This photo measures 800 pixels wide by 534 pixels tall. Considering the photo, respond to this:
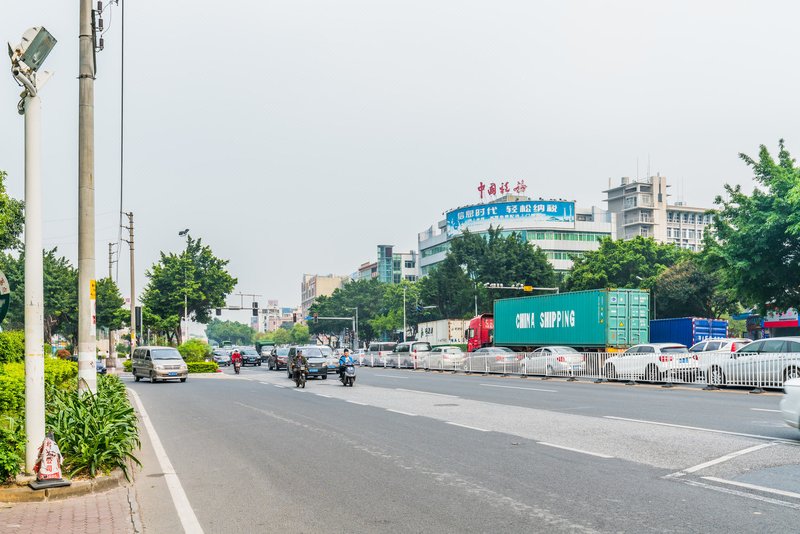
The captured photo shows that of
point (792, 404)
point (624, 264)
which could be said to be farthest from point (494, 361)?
point (624, 264)

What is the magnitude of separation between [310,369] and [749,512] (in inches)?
1114

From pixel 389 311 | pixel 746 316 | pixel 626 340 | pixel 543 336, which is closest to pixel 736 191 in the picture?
pixel 626 340

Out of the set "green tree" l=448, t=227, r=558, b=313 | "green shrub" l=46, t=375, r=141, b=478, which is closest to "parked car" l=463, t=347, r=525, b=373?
"green shrub" l=46, t=375, r=141, b=478

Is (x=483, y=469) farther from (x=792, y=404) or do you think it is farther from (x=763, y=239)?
(x=763, y=239)

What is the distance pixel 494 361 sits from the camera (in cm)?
3919

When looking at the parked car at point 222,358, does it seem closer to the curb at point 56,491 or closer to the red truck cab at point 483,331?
the red truck cab at point 483,331

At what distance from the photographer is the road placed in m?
6.86

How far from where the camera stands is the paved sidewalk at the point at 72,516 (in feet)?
21.9

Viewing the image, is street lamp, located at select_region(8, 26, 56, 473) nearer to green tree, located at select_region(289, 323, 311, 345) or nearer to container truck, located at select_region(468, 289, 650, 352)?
container truck, located at select_region(468, 289, 650, 352)

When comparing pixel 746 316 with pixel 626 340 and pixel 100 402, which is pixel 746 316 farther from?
pixel 100 402

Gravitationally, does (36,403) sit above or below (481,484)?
above

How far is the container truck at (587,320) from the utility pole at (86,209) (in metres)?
26.3

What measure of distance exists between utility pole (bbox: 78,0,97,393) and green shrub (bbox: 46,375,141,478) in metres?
1.69

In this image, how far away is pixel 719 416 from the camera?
15094mm
